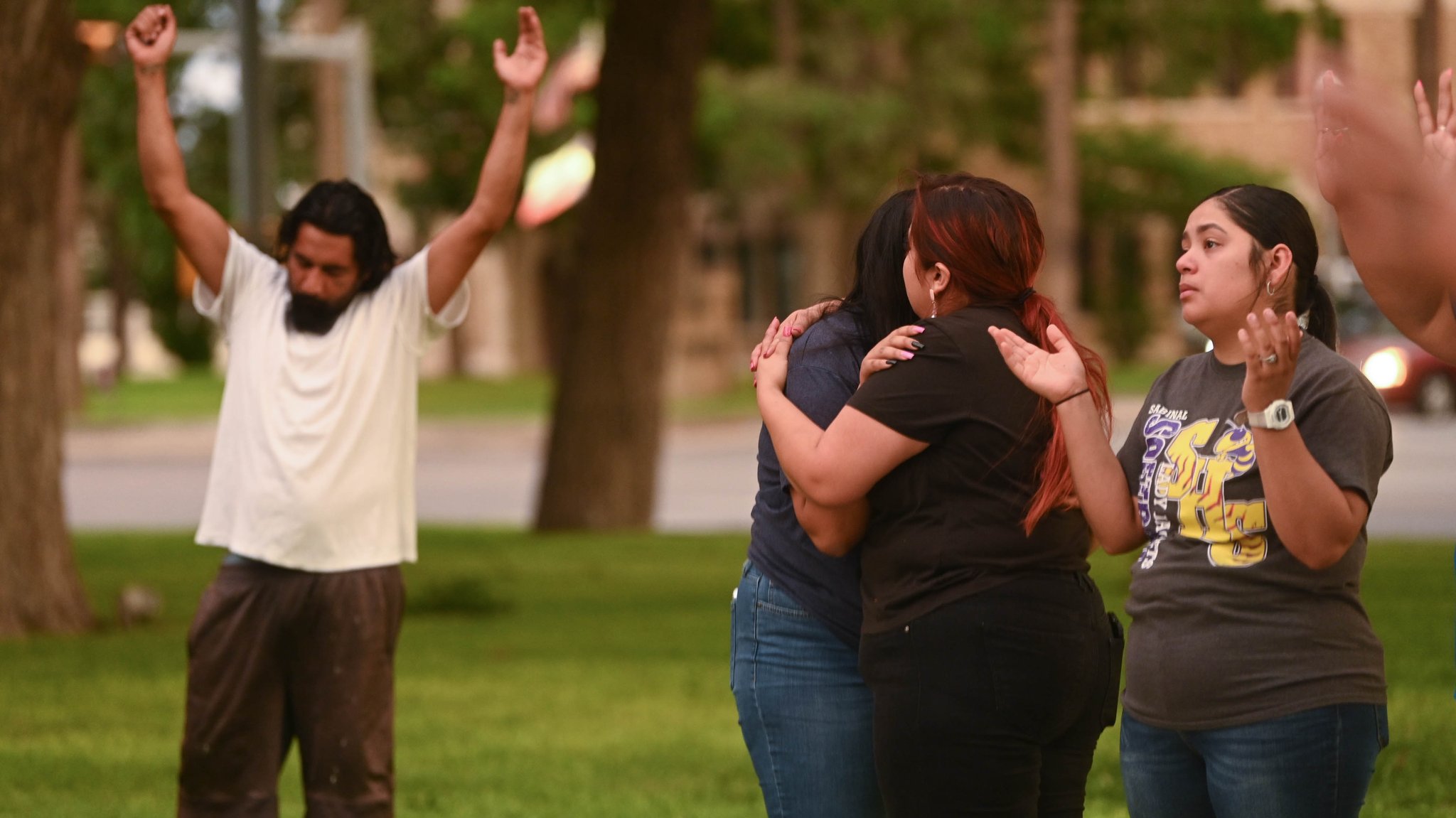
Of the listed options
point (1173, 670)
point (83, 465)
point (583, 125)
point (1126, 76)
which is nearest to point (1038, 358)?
point (1173, 670)

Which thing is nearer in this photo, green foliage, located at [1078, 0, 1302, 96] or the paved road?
green foliage, located at [1078, 0, 1302, 96]

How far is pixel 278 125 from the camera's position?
41.0 m

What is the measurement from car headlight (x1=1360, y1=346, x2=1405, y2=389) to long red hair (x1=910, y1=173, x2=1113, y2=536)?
25066mm

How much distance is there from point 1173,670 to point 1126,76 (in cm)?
4511

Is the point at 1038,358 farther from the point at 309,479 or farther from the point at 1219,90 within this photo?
the point at 1219,90

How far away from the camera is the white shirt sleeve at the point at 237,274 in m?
4.82

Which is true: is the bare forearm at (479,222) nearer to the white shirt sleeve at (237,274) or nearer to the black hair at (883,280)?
the white shirt sleeve at (237,274)

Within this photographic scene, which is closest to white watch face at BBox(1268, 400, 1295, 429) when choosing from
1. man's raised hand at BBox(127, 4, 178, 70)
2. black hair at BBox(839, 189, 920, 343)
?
black hair at BBox(839, 189, 920, 343)

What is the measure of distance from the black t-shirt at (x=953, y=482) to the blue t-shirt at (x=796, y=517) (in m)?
0.09

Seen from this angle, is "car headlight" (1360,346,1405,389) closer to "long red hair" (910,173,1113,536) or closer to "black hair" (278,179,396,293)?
"black hair" (278,179,396,293)

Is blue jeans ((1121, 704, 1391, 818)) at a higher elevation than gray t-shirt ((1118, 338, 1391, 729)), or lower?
lower

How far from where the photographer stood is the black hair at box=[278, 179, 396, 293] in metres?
4.72

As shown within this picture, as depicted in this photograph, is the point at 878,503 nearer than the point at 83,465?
Yes

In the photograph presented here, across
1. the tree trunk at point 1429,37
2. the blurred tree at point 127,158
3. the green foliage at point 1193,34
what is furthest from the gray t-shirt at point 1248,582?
the blurred tree at point 127,158
